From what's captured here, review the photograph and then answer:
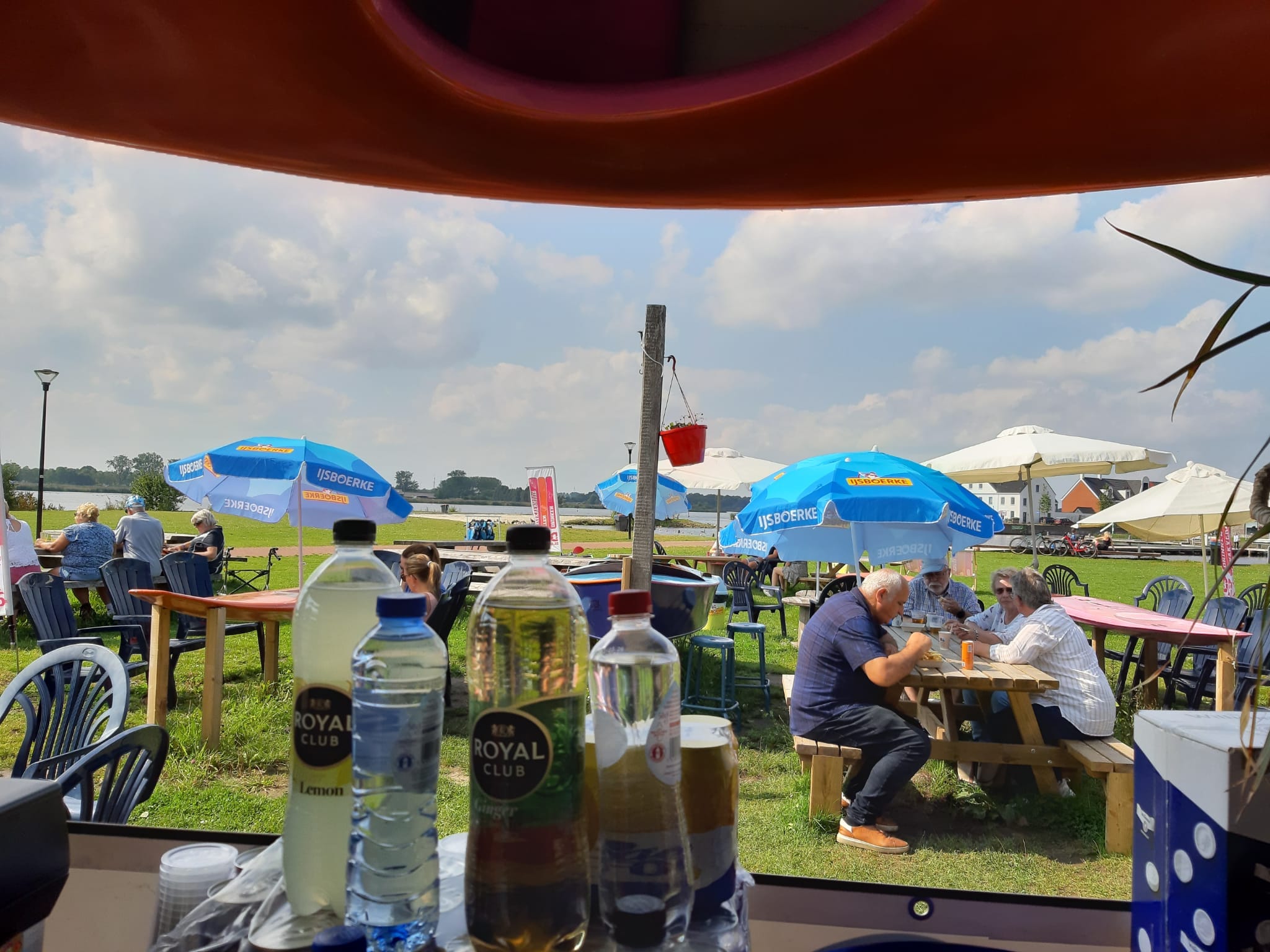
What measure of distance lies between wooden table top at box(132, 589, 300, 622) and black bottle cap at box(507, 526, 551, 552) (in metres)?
4.06

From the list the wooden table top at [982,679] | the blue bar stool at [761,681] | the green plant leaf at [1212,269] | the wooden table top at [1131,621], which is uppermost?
the green plant leaf at [1212,269]

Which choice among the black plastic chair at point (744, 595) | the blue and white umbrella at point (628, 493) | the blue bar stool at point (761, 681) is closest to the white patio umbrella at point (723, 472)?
the blue and white umbrella at point (628, 493)

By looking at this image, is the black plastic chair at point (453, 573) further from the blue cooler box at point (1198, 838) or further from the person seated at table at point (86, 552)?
the blue cooler box at point (1198, 838)

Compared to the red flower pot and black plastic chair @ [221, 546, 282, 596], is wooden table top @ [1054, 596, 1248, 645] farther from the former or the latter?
black plastic chair @ [221, 546, 282, 596]

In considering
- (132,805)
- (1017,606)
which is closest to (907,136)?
(132,805)

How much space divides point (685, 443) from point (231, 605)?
2.99 meters

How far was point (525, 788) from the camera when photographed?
2.85 ft

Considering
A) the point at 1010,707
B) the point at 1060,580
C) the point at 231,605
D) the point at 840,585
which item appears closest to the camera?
the point at 1010,707

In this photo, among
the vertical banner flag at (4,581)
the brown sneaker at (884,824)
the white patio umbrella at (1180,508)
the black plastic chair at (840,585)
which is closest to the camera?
the vertical banner flag at (4,581)

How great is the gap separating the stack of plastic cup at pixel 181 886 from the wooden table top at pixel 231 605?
12.4ft

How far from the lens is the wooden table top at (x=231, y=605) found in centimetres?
480

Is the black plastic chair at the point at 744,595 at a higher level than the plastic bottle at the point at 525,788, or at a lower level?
lower

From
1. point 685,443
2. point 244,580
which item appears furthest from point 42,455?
point 685,443

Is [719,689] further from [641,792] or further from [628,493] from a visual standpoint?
[628,493]
